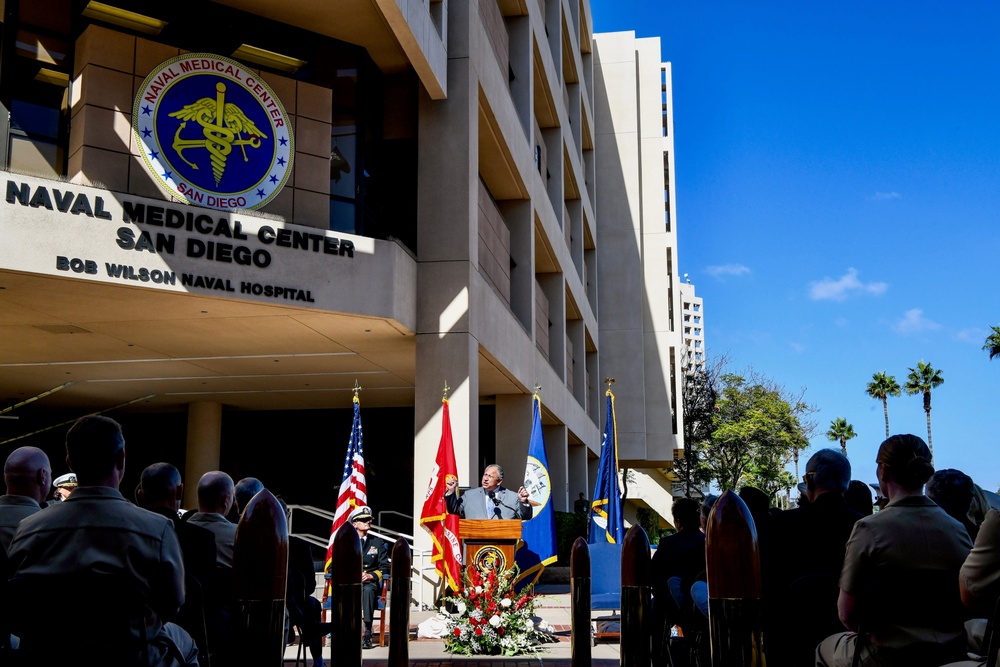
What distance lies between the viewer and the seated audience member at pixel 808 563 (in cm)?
507

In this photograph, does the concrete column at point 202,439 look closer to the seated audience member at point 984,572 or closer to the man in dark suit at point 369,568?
the man in dark suit at point 369,568

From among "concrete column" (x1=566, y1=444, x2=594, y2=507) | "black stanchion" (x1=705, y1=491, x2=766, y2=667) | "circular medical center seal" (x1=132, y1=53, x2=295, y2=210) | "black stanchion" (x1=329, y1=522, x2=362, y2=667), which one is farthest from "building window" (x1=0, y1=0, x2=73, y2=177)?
"concrete column" (x1=566, y1=444, x2=594, y2=507)

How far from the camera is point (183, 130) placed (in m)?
15.5

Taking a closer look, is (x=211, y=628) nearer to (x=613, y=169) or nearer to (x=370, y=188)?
(x=370, y=188)

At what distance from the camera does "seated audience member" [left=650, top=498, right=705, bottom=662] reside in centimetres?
770

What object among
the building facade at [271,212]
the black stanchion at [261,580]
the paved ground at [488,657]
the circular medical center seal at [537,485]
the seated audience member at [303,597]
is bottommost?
the paved ground at [488,657]

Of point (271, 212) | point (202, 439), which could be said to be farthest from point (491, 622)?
point (202, 439)

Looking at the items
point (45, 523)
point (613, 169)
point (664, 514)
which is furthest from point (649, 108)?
point (45, 523)

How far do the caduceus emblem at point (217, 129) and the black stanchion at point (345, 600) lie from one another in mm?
12522

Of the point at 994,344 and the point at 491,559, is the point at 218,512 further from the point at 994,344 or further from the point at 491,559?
the point at 994,344

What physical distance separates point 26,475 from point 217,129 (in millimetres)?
11543

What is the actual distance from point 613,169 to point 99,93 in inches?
1342

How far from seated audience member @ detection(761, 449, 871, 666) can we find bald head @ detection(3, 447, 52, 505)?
395 centimetres

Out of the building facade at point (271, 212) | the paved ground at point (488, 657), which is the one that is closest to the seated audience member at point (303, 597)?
the paved ground at point (488, 657)
